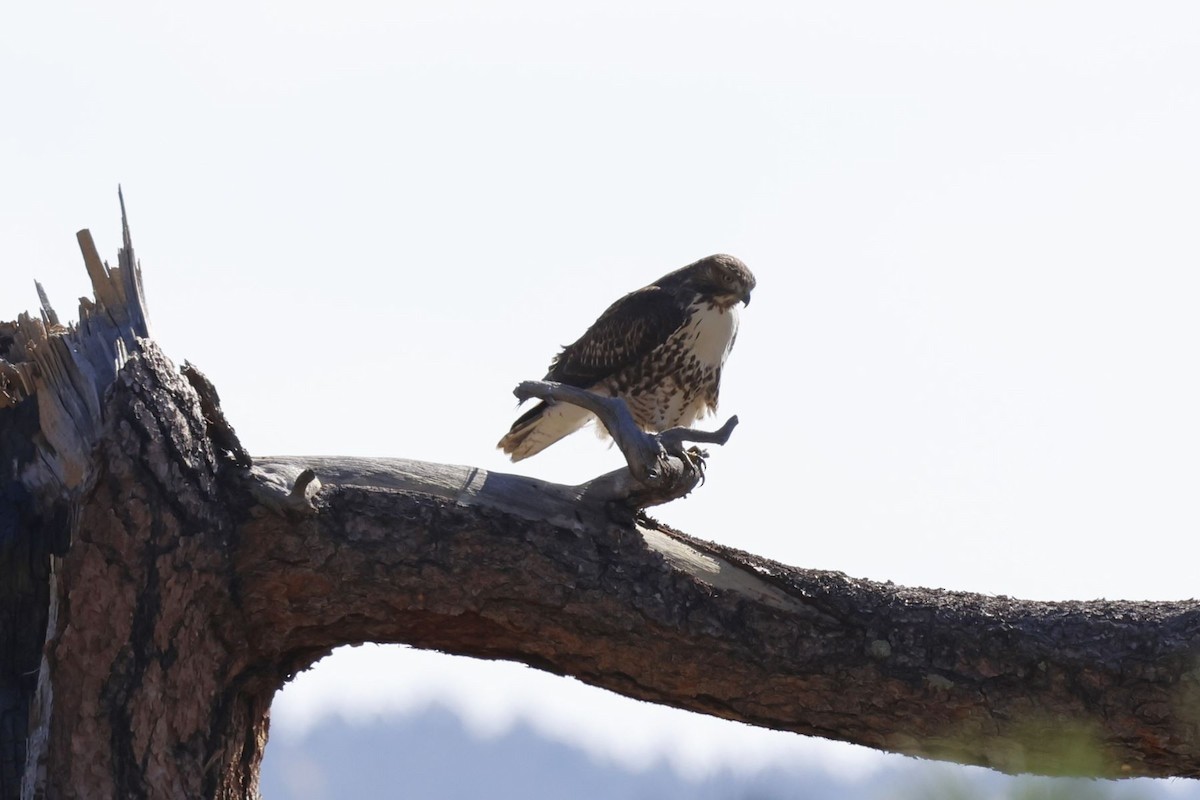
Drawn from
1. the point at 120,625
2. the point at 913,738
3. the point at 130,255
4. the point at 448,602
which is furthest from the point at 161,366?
the point at 913,738

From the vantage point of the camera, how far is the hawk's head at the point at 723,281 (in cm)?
756

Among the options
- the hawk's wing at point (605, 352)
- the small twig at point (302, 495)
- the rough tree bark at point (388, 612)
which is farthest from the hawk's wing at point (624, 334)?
the small twig at point (302, 495)

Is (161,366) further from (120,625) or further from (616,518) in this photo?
(616,518)

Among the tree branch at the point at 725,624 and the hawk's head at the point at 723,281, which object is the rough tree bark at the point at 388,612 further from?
the hawk's head at the point at 723,281

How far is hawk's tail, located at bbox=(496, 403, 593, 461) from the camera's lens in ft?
24.6

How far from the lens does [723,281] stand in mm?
7570

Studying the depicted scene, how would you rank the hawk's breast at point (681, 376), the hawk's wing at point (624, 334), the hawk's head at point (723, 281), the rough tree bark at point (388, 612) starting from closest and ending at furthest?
the rough tree bark at point (388, 612), the hawk's breast at point (681, 376), the hawk's wing at point (624, 334), the hawk's head at point (723, 281)

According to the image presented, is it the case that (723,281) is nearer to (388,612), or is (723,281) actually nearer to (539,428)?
(539,428)

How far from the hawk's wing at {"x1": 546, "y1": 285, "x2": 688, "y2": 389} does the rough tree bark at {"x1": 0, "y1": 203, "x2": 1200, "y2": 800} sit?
3086 mm

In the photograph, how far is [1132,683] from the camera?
4.04 metres

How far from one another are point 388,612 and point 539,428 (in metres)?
3.41

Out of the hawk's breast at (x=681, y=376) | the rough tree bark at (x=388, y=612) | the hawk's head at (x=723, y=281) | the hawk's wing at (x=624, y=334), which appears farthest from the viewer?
the hawk's head at (x=723, y=281)

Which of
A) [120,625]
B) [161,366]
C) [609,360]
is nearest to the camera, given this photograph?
[120,625]

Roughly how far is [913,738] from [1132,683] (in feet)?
2.14
